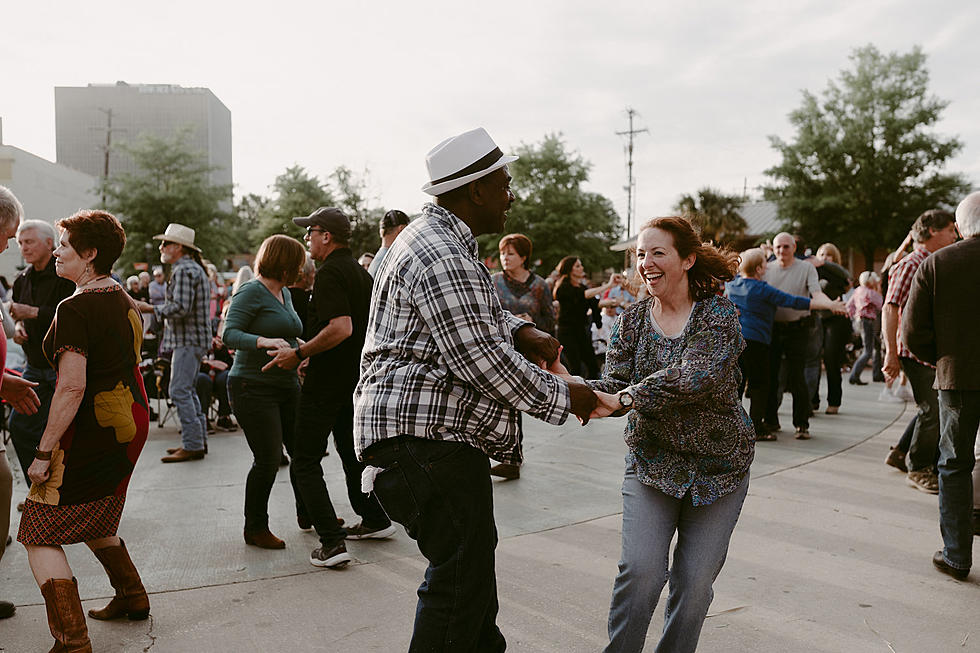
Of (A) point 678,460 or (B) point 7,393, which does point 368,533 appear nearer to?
(B) point 7,393

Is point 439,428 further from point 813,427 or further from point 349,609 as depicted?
point 813,427

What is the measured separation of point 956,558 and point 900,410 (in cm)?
689

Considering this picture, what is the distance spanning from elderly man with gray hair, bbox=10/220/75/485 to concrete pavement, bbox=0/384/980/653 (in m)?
0.77

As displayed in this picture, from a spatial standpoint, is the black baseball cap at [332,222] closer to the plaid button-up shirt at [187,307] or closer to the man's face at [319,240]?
the man's face at [319,240]

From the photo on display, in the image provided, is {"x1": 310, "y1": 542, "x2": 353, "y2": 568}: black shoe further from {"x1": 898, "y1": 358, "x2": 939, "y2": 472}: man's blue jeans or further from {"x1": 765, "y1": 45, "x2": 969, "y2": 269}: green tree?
{"x1": 765, "y1": 45, "x2": 969, "y2": 269}: green tree

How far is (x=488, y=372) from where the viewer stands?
2340 mm

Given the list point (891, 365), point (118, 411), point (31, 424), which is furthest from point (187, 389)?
point (891, 365)

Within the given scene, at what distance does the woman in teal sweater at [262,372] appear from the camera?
15.8 feet

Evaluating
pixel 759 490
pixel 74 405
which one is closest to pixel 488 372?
pixel 74 405

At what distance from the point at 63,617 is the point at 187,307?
4.54m

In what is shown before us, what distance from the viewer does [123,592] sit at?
3.73 m

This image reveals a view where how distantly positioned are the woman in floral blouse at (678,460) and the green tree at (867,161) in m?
43.6

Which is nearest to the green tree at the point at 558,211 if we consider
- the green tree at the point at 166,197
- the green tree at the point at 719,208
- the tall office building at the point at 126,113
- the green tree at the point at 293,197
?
the green tree at the point at 719,208

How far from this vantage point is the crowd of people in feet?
7.96
